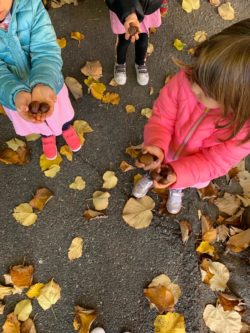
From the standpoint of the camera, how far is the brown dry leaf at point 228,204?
7.76ft

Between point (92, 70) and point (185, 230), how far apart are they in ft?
4.17

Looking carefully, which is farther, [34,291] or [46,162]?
[46,162]

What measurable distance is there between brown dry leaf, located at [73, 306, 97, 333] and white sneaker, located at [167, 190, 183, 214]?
72 cm

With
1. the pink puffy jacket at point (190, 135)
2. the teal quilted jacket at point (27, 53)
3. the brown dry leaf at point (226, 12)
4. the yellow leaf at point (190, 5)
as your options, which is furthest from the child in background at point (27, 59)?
the brown dry leaf at point (226, 12)

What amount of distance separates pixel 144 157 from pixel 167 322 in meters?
0.90

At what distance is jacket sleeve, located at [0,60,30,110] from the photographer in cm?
168

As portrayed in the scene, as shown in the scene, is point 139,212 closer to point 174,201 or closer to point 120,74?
point 174,201

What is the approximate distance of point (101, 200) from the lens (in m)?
2.32

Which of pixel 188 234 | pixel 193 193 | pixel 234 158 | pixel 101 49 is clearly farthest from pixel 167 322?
pixel 101 49

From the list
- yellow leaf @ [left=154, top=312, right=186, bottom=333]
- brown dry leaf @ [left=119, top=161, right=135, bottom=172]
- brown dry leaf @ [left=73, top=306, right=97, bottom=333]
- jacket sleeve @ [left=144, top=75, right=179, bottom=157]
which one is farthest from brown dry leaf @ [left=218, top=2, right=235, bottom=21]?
brown dry leaf @ [left=73, top=306, right=97, bottom=333]

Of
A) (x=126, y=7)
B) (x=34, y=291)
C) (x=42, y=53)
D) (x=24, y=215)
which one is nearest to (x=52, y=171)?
(x=24, y=215)

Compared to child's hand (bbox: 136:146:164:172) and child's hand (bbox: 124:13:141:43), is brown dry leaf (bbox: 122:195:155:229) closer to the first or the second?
child's hand (bbox: 136:146:164:172)

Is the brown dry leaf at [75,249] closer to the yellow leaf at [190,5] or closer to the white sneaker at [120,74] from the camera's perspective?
the white sneaker at [120,74]

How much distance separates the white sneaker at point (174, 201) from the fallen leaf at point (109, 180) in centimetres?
35
